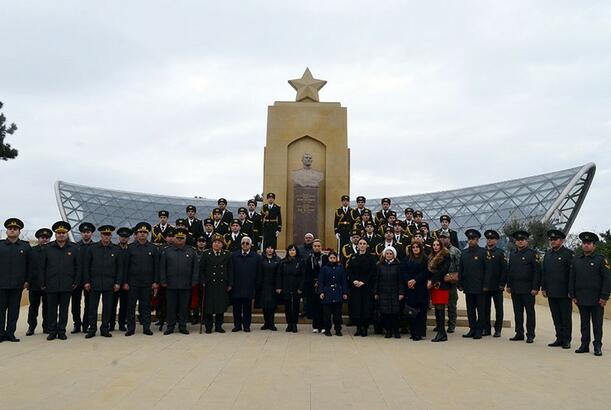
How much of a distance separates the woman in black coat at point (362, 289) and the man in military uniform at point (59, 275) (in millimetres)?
4642

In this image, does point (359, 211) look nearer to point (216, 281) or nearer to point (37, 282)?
point (216, 281)

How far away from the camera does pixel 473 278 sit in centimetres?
968

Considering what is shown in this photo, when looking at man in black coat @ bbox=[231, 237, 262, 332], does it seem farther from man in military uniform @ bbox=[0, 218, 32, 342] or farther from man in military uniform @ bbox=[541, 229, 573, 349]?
man in military uniform @ bbox=[541, 229, 573, 349]

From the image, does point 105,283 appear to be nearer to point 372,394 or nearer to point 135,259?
point 135,259

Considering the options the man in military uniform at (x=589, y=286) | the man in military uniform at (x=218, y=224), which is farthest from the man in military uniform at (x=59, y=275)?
the man in military uniform at (x=589, y=286)

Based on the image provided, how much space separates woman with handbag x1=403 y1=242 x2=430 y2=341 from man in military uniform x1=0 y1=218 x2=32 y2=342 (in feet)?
20.6

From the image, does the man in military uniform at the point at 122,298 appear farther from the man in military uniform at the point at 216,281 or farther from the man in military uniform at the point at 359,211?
the man in military uniform at the point at 359,211

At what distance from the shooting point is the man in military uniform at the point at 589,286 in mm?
8109

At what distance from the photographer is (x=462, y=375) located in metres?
6.23

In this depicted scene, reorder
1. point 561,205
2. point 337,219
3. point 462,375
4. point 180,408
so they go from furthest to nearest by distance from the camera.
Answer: point 561,205 → point 337,219 → point 462,375 → point 180,408

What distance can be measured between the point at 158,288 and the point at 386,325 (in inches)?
163

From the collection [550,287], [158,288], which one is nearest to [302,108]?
[158,288]

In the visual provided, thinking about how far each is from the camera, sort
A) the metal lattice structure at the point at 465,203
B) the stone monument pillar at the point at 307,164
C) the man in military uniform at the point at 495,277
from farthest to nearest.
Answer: the metal lattice structure at the point at 465,203
the stone monument pillar at the point at 307,164
the man in military uniform at the point at 495,277

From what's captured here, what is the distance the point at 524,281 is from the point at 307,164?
20.0 ft
